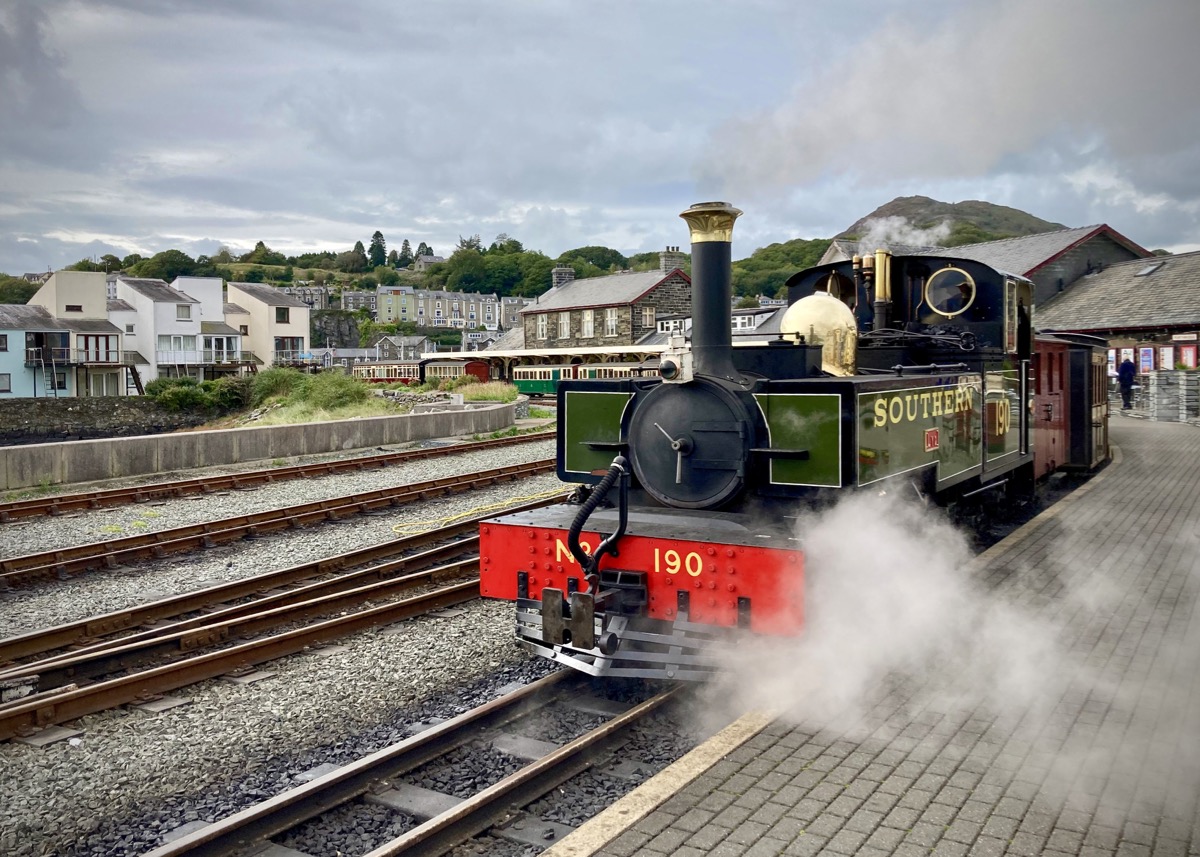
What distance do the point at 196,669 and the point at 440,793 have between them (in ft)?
7.32

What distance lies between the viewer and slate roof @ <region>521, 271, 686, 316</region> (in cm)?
4669

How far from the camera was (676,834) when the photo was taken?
3.51 meters

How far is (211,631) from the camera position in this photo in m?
6.18

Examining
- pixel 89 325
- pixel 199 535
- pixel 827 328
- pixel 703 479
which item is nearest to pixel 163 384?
pixel 89 325

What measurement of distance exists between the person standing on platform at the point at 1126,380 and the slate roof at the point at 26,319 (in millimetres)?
47857

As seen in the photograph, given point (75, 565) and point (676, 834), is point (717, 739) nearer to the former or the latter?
point (676, 834)

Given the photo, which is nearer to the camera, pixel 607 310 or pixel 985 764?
pixel 985 764

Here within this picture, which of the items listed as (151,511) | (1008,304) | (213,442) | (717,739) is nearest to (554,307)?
(213,442)

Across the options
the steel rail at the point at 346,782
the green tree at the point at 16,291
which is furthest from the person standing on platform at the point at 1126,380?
the green tree at the point at 16,291

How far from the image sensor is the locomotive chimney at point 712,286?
5195 millimetres

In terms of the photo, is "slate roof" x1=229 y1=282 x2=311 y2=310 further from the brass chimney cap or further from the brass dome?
the brass chimney cap

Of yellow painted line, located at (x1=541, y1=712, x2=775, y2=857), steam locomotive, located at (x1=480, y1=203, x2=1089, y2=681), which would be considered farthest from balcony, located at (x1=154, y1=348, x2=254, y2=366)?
yellow painted line, located at (x1=541, y1=712, x2=775, y2=857)

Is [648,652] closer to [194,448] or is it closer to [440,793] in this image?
[440,793]

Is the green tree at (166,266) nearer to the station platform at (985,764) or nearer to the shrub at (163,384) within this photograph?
the shrub at (163,384)
